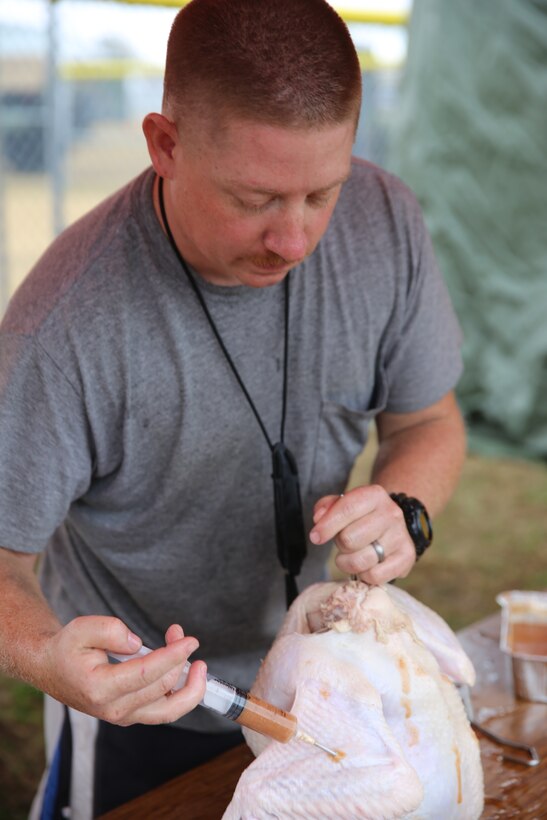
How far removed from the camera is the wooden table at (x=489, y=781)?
1.44 m

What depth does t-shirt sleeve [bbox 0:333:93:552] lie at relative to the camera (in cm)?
146

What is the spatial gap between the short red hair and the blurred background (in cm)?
312

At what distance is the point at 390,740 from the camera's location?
1.28 metres

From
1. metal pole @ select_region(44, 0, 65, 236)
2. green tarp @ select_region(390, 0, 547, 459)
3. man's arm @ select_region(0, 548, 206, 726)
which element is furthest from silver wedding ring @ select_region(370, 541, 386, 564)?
metal pole @ select_region(44, 0, 65, 236)

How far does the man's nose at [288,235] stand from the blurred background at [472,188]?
118 inches

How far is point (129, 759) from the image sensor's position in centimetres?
182

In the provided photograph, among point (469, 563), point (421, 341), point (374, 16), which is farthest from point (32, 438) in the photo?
point (374, 16)

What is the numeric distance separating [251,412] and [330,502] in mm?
303

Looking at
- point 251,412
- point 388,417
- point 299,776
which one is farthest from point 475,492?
point 299,776

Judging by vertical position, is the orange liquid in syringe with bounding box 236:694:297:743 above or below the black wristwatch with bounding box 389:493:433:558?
below

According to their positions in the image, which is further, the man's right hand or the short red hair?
the short red hair

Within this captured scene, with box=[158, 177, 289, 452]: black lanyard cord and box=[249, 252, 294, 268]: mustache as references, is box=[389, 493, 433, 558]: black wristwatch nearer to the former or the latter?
box=[158, 177, 289, 452]: black lanyard cord

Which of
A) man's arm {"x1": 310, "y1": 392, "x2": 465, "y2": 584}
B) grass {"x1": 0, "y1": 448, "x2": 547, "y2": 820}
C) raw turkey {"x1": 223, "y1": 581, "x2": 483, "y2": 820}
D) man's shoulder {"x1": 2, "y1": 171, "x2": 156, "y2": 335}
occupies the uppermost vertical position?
man's shoulder {"x1": 2, "y1": 171, "x2": 156, "y2": 335}

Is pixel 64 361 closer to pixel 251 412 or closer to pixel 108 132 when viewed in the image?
pixel 251 412
